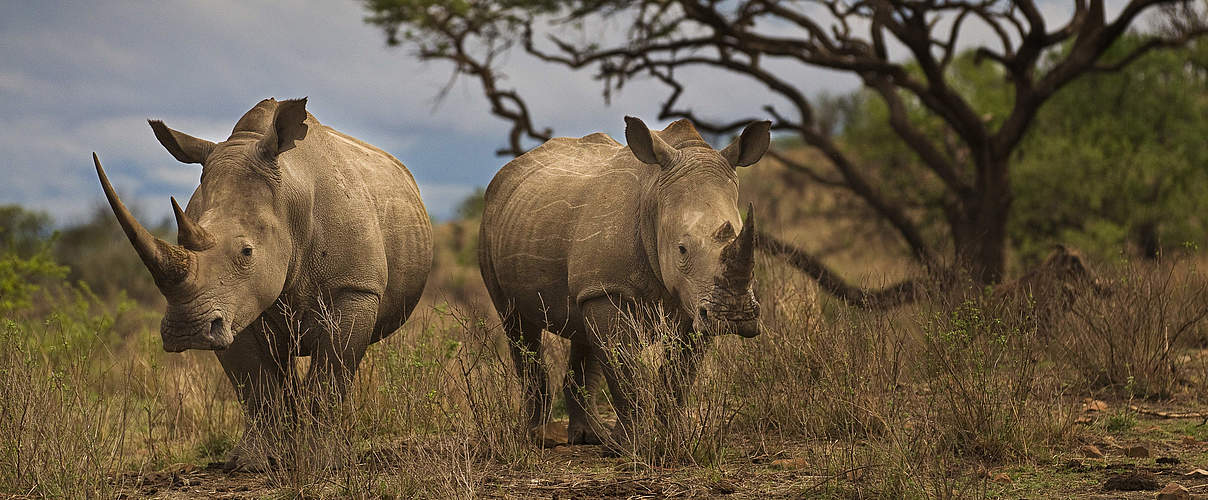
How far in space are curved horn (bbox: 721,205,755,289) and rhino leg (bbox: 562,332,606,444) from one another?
4.38 feet

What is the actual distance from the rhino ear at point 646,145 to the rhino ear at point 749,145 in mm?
262

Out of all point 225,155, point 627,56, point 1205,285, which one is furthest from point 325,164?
point 627,56

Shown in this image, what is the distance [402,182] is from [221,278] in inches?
65.0

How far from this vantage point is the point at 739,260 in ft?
14.4

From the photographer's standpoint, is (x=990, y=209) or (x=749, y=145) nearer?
(x=749, y=145)

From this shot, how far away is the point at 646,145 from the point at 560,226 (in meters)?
0.68

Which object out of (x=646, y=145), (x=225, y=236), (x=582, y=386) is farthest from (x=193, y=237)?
(x=582, y=386)

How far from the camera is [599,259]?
518 centimetres

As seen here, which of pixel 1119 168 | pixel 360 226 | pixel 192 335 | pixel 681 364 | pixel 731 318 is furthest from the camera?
pixel 1119 168

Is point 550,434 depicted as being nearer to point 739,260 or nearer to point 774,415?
point 774,415

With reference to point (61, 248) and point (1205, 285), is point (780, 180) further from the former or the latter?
point (1205, 285)

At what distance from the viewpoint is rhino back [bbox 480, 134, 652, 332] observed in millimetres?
5211

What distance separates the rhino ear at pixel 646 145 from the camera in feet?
16.8

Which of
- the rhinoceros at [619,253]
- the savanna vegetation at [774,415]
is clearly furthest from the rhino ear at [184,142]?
the rhinoceros at [619,253]
